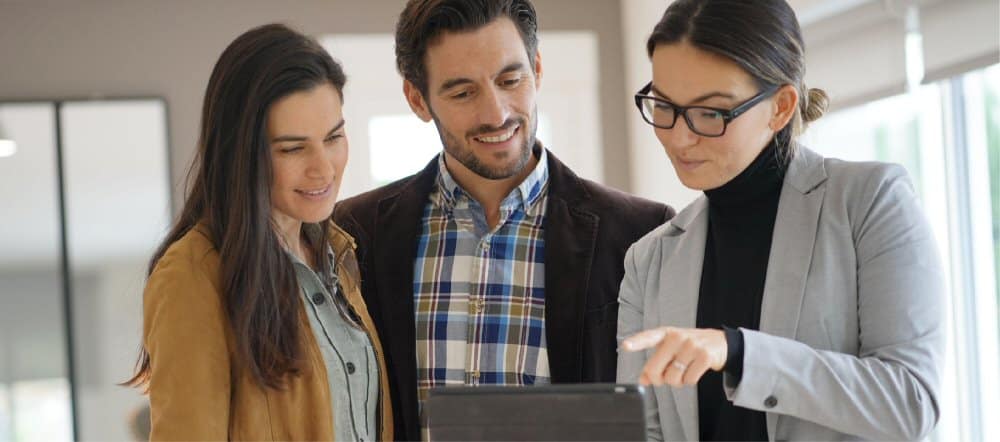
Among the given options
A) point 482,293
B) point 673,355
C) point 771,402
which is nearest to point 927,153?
point 482,293

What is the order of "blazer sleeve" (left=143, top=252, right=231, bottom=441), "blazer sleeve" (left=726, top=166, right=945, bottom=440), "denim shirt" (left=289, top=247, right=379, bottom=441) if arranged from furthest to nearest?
"denim shirt" (left=289, top=247, right=379, bottom=441) < "blazer sleeve" (left=143, top=252, right=231, bottom=441) < "blazer sleeve" (left=726, top=166, right=945, bottom=440)

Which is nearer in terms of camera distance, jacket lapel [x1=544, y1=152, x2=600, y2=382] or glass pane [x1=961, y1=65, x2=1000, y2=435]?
jacket lapel [x1=544, y1=152, x2=600, y2=382]

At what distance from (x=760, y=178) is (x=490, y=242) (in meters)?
0.55

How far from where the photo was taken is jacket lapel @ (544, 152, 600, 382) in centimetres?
192

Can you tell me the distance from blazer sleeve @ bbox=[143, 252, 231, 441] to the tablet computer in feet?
2.01

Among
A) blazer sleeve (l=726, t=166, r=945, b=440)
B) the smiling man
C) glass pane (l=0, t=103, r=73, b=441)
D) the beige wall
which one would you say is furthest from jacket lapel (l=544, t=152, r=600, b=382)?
glass pane (l=0, t=103, r=73, b=441)

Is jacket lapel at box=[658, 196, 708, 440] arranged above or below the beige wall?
below

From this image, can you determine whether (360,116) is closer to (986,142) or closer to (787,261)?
(986,142)

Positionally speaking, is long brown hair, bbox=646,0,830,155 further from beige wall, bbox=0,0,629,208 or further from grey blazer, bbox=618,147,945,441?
beige wall, bbox=0,0,629,208

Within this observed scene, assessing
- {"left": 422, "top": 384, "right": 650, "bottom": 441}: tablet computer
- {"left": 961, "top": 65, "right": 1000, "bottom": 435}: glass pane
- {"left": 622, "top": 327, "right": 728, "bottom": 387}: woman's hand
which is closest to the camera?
{"left": 422, "top": 384, "right": 650, "bottom": 441}: tablet computer

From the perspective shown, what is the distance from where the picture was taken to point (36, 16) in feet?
15.3

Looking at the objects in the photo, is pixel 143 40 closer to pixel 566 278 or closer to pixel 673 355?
pixel 566 278

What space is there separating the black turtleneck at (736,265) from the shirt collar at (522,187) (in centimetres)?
46

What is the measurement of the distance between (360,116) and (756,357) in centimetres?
366
